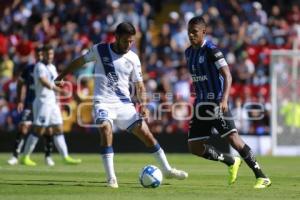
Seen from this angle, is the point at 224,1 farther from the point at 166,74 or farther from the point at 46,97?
the point at 46,97

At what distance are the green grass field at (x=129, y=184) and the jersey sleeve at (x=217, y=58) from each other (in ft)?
5.64

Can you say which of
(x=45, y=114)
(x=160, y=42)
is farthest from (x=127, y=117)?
(x=160, y=42)

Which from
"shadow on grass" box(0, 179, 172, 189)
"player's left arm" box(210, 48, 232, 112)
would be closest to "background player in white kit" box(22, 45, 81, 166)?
"shadow on grass" box(0, 179, 172, 189)

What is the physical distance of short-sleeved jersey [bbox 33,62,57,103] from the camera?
54.6 ft

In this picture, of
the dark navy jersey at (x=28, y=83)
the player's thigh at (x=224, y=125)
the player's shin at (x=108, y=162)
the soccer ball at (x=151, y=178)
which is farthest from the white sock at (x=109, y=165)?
the dark navy jersey at (x=28, y=83)

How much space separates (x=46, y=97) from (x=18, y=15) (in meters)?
10.6

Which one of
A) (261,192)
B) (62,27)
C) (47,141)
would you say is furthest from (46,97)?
(62,27)

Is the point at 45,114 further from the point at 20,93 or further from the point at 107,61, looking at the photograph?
the point at 107,61

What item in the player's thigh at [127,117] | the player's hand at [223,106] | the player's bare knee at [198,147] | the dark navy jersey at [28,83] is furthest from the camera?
the dark navy jersey at [28,83]

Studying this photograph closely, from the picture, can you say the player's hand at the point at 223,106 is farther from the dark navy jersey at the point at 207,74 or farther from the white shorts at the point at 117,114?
the white shorts at the point at 117,114

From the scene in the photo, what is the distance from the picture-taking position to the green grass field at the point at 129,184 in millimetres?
9977

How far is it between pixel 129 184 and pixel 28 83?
6.59m

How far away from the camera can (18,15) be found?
2717cm

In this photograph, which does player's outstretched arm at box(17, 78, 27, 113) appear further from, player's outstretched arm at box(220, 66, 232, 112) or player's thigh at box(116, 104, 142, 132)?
player's outstretched arm at box(220, 66, 232, 112)
